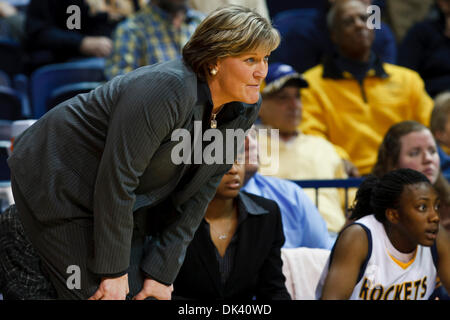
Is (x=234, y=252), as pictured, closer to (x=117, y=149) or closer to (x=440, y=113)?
(x=117, y=149)

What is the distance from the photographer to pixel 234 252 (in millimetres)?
2633

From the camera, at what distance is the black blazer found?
2541mm

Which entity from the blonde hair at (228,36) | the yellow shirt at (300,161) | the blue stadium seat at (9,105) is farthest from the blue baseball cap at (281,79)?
the blonde hair at (228,36)

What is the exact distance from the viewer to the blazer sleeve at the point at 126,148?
1720 mm

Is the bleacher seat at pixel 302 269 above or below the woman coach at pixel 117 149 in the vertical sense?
below

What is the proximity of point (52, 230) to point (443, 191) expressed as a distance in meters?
2.13

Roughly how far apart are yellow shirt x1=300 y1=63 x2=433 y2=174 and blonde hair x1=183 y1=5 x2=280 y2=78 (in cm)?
236

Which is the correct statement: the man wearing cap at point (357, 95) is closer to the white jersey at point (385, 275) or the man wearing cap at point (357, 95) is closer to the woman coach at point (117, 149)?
the white jersey at point (385, 275)

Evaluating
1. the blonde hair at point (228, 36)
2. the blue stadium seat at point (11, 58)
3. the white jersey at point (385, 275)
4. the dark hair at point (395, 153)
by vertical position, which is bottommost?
the white jersey at point (385, 275)

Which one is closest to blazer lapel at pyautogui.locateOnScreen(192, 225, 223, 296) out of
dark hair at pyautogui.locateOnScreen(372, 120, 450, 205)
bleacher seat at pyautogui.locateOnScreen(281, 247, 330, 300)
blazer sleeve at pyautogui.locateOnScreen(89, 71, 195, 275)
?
bleacher seat at pyautogui.locateOnScreen(281, 247, 330, 300)

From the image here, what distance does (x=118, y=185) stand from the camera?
1753mm
